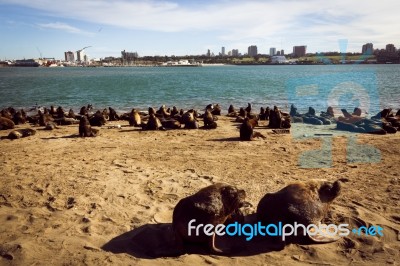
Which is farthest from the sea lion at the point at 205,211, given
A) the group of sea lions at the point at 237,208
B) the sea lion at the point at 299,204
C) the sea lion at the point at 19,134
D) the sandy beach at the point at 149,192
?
the sea lion at the point at 19,134

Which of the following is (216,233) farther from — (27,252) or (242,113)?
(242,113)

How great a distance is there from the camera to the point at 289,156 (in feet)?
33.0

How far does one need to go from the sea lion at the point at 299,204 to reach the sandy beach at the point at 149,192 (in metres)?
0.41

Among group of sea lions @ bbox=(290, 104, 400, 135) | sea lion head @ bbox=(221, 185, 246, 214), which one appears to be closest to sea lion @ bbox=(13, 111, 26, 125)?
group of sea lions @ bbox=(290, 104, 400, 135)

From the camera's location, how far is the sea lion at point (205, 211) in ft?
16.3

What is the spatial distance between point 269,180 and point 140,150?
4.82 metres

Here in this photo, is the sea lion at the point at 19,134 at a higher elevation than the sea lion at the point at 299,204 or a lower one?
lower

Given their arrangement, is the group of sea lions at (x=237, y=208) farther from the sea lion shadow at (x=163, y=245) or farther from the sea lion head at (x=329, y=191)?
the sea lion shadow at (x=163, y=245)

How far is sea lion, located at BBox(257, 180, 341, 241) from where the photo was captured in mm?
5230

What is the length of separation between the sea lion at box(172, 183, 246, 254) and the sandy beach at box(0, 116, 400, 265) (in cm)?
28

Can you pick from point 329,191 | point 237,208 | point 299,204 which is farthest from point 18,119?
point 329,191

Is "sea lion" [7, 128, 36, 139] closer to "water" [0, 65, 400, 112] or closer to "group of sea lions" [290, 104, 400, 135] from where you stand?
"group of sea lions" [290, 104, 400, 135]

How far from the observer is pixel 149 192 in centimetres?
704

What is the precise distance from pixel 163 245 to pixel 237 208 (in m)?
1.34
